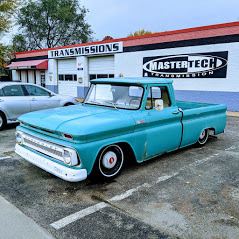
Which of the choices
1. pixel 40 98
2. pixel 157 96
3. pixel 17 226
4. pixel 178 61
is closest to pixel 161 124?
pixel 157 96

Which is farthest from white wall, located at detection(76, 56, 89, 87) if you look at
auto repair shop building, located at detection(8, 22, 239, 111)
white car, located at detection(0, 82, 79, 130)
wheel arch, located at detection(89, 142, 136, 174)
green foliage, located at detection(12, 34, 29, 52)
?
green foliage, located at detection(12, 34, 29, 52)

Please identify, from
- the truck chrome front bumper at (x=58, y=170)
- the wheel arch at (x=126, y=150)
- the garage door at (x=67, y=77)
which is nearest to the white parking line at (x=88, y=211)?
the truck chrome front bumper at (x=58, y=170)

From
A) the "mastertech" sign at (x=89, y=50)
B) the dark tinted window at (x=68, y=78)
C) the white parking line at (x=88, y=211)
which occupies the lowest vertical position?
the white parking line at (x=88, y=211)

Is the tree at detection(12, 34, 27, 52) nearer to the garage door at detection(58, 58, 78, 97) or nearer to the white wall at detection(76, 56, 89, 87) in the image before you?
the garage door at detection(58, 58, 78, 97)

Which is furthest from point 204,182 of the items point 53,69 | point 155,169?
point 53,69

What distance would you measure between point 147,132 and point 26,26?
1478 inches

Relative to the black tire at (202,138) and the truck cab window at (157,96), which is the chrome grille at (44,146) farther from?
the black tire at (202,138)

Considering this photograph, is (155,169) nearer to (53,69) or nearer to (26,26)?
(53,69)

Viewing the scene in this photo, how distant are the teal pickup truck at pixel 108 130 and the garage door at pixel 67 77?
52.3ft

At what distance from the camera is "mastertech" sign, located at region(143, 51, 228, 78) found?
13238 millimetres

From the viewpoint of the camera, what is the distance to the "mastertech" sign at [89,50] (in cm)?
1750

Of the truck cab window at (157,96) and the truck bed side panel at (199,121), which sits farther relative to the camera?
the truck bed side panel at (199,121)

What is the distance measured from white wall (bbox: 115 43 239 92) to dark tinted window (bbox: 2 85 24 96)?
9418 millimetres

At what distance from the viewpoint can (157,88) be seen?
510 cm
